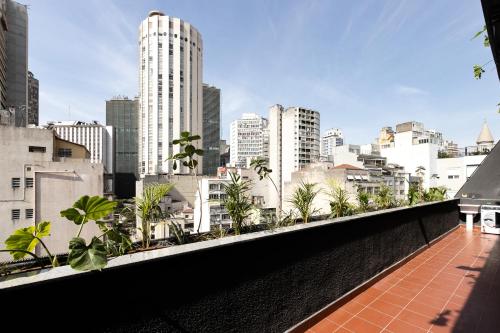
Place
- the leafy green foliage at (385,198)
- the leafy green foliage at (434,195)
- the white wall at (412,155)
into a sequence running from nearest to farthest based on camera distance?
the leafy green foliage at (385,198) → the leafy green foliage at (434,195) → the white wall at (412,155)

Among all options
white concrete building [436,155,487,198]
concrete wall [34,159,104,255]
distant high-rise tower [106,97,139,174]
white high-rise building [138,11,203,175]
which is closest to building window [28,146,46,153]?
concrete wall [34,159,104,255]

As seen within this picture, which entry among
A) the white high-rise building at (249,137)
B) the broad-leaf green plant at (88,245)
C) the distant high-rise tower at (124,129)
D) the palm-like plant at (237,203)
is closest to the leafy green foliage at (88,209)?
the broad-leaf green plant at (88,245)

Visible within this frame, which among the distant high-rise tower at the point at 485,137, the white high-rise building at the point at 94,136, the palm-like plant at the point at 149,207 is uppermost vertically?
the white high-rise building at the point at 94,136

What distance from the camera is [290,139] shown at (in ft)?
178

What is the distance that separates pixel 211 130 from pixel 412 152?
166 feet

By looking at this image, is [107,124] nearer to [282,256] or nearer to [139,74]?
[139,74]

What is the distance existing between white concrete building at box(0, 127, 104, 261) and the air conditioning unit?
2177 cm

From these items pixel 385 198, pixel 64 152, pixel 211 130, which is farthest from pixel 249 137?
pixel 385 198

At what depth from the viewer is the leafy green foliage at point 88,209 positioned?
5.02 ft

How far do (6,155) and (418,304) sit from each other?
84.0ft

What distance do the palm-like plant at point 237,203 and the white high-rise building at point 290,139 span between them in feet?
170

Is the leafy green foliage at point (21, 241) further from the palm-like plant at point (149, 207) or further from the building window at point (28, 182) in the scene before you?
the building window at point (28, 182)

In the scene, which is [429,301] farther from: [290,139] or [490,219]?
[290,139]

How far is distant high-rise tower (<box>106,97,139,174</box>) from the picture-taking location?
77438mm
